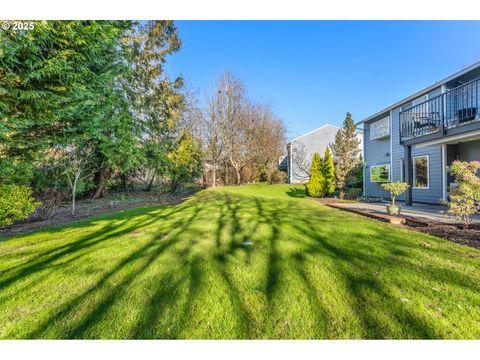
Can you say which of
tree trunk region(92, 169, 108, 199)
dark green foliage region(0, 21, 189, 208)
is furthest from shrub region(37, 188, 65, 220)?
tree trunk region(92, 169, 108, 199)

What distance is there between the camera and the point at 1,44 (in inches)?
173

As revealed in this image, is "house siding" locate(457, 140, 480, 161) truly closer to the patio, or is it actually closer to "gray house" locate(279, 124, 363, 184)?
the patio

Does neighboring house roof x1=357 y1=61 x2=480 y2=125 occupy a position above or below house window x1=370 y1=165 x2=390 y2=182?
above

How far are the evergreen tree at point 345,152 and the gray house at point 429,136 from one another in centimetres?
Answer: 129

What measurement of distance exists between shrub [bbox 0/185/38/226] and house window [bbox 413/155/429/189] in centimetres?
1562

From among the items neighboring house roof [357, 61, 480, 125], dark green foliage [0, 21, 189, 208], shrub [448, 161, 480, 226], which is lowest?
shrub [448, 161, 480, 226]

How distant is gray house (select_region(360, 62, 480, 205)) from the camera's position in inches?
305

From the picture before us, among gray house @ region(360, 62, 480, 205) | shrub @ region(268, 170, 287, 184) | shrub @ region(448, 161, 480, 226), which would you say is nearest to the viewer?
shrub @ region(448, 161, 480, 226)

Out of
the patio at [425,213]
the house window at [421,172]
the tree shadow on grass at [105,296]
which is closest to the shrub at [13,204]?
the tree shadow on grass at [105,296]

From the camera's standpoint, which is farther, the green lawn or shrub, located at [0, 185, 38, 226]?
shrub, located at [0, 185, 38, 226]

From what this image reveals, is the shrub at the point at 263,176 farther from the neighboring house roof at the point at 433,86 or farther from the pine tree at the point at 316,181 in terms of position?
the neighboring house roof at the point at 433,86

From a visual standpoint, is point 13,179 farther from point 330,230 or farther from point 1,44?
point 330,230
